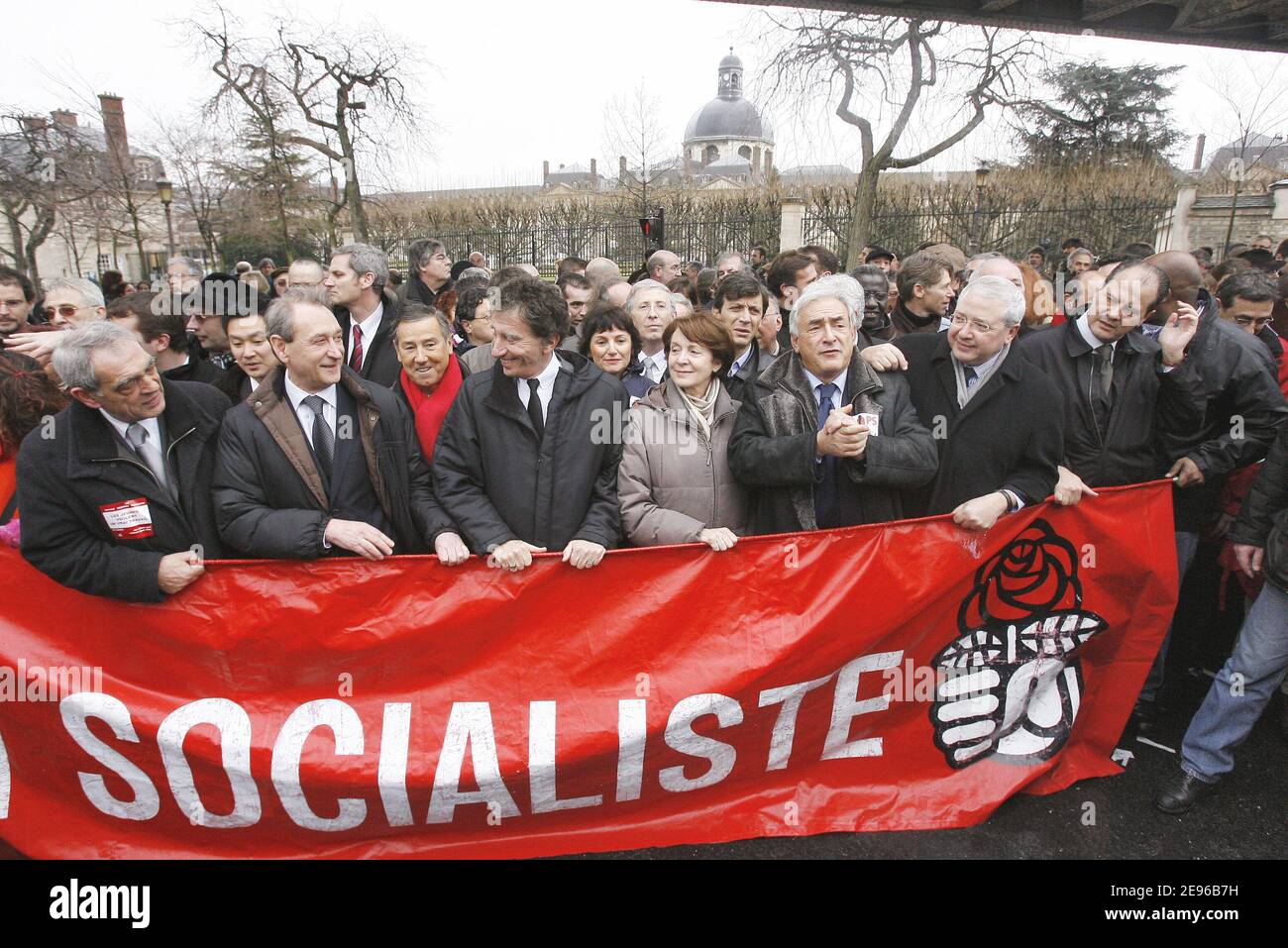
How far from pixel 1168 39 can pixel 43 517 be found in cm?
647

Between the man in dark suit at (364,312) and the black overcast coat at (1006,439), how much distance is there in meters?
3.03

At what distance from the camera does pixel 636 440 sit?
3238 mm

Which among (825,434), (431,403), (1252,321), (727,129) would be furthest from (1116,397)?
(727,129)

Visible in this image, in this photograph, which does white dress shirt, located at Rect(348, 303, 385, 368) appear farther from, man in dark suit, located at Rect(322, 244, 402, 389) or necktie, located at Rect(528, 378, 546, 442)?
necktie, located at Rect(528, 378, 546, 442)

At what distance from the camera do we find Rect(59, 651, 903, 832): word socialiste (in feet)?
9.38

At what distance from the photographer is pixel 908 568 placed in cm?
312

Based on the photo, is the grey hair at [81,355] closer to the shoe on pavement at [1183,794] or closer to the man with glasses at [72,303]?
the man with glasses at [72,303]

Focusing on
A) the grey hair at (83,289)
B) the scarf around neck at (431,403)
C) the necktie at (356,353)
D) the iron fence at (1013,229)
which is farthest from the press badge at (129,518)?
the iron fence at (1013,229)

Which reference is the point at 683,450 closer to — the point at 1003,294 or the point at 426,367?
the point at 426,367

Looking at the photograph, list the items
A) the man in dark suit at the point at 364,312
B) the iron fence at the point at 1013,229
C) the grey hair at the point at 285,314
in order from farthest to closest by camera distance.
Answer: the iron fence at the point at 1013,229 → the man in dark suit at the point at 364,312 → the grey hair at the point at 285,314

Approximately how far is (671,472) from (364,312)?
8.35 ft

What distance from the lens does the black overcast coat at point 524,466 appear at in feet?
10.3

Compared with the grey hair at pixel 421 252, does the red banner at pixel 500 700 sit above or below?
below
